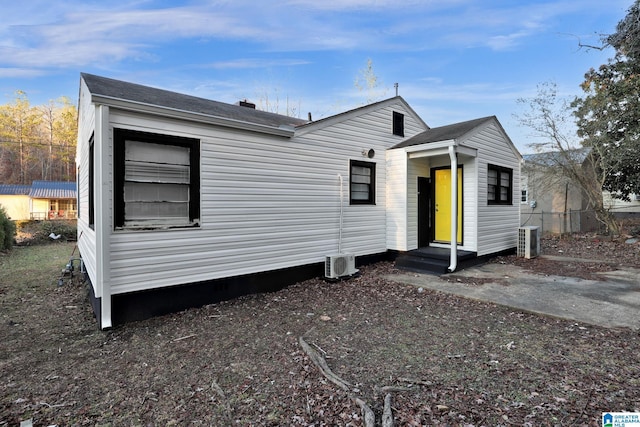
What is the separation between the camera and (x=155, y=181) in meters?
4.44

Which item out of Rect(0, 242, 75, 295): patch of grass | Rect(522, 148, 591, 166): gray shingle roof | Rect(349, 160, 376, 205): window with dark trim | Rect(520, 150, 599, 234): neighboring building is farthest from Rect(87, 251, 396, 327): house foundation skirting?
Rect(522, 148, 591, 166): gray shingle roof

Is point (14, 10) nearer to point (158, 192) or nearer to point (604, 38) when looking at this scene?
point (158, 192)

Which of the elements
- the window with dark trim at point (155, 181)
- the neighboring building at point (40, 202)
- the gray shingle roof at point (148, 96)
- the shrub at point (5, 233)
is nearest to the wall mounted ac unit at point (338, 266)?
the window with dark trim at point (155, 181)

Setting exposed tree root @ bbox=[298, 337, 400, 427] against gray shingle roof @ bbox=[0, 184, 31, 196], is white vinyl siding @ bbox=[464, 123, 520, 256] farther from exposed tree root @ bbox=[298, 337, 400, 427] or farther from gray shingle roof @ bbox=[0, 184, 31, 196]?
gray shingle roof @ bbox=[0, 184, 31, 196]

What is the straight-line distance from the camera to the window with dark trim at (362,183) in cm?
722

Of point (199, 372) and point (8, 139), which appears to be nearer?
point (199, 372)

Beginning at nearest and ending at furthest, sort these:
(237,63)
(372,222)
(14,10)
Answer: (14,10), (372,222), (237,63)

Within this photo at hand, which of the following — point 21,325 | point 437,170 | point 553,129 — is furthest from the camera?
point 553,129

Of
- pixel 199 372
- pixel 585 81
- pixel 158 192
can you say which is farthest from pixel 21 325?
pixel 585 81

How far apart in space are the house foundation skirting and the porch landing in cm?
237

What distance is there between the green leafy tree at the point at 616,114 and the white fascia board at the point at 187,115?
11797mm

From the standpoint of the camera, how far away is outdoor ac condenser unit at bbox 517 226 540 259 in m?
8.52

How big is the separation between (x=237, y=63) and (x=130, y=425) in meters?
14.1

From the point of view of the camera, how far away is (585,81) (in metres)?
13.1
